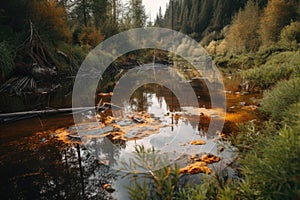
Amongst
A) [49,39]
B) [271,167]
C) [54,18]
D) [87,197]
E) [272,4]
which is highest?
[272,4]

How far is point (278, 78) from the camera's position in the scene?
7859 millimetres

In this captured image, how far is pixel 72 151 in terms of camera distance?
Result: 4250 mm

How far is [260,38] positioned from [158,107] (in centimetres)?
2326

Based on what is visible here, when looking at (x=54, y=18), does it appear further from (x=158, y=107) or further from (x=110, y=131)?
(x=110, y=131)

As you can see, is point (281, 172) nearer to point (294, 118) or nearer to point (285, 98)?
point (294, 118)

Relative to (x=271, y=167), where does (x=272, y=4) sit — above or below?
above

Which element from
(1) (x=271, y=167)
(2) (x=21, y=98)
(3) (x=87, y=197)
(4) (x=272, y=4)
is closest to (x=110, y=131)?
(3) (x=87, y=197)

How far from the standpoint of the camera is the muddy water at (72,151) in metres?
3.10

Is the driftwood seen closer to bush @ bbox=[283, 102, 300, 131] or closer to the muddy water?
the muddy water

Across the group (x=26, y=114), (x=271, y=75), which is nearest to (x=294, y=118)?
(x=271, y=75)

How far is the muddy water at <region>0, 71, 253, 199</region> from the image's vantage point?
3098mm

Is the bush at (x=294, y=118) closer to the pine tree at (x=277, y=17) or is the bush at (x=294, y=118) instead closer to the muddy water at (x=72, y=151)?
the muddy water at (x=72, y=151)

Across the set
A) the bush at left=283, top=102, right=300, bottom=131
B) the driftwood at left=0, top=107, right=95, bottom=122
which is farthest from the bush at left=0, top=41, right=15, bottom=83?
the bush at left=283, top=102, right=300, bottom=131

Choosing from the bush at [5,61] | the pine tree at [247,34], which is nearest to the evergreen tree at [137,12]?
the pine tree at [247,34]
